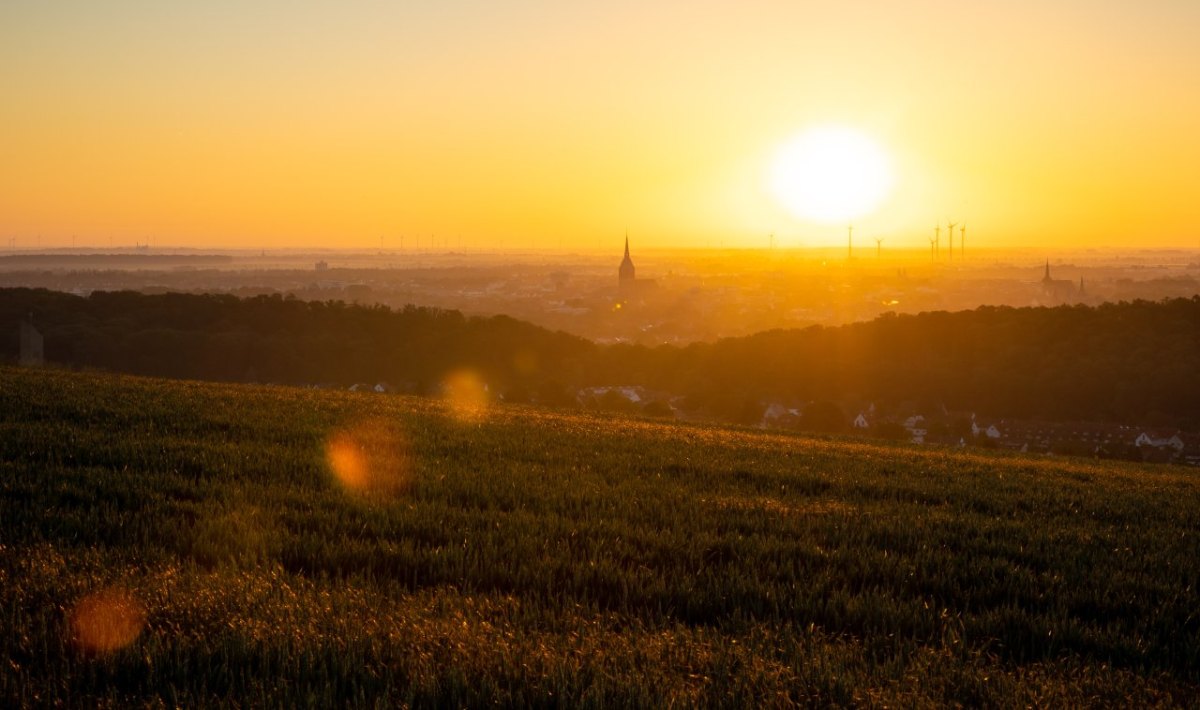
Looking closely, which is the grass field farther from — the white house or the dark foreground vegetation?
the white house

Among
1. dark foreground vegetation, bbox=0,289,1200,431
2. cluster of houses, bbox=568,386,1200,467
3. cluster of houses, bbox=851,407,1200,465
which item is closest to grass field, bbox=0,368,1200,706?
cluster of houses, bbox=568,386,1200,467

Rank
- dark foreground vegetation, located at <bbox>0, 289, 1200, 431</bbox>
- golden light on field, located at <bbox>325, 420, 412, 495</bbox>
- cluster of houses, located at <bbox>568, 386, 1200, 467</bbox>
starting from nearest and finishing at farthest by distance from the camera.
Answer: golden light on field, located at <bbox>325, 420, 412, 495</bbox>, cluster of houses, located at <bbox>568, 386, 1200, 467</bbox>, dark foreground vegetation, located at <bbox>0, 289, 1200, 431</bbox>

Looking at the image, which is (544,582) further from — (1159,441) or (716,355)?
(716,355)

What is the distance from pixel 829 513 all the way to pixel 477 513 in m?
4.15

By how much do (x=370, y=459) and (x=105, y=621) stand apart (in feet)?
22.5

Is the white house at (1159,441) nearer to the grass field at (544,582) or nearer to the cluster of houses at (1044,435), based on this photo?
the cluster of houses at (1044,435)

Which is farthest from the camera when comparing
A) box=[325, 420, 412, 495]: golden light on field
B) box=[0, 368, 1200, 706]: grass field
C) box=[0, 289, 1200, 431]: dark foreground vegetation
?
box=[0, 289, 1200, 431]: dark foreground vegetation

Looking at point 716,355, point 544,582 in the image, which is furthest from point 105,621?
point 716,355

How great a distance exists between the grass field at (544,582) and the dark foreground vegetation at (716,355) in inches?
2314

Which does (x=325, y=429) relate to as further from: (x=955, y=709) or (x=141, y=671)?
(x=955, y=709)

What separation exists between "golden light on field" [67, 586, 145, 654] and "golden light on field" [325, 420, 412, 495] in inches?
165

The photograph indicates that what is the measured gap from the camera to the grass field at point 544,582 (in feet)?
15.9

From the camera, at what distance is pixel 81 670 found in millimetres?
4645

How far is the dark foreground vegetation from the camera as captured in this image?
80.2 m
